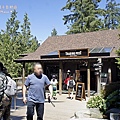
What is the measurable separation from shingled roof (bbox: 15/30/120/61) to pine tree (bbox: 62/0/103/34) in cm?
1492

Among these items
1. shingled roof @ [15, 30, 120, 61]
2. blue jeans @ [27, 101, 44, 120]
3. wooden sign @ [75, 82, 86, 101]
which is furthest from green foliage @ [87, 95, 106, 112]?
shingled roof @ [15, 30, 120, 61]

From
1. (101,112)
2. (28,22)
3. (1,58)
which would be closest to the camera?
(101,112)

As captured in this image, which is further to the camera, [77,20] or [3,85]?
[77,20]

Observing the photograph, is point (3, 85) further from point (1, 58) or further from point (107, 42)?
point (1, 58)

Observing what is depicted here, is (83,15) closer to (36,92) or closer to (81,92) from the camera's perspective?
(81,92)

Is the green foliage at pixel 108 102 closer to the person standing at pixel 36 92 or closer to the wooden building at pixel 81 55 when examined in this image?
the person standing at pixel 36 92

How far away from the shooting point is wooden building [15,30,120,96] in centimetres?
1747

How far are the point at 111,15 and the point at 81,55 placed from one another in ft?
97.6

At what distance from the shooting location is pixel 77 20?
41.3m

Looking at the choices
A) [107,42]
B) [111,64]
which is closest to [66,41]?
[107,42]

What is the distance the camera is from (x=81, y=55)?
17.7 meters

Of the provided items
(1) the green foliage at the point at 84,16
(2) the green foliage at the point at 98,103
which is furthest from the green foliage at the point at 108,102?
(1) the green foliage at the point at 84,16

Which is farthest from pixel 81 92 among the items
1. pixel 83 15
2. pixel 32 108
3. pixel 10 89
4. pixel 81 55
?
pixel 83 15

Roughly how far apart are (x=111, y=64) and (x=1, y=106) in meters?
14.2
